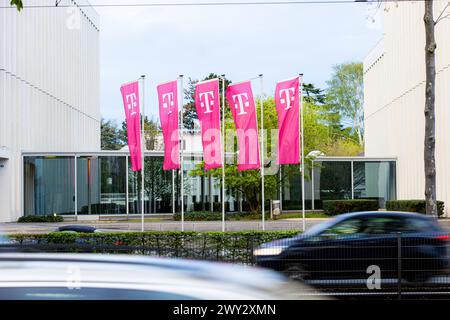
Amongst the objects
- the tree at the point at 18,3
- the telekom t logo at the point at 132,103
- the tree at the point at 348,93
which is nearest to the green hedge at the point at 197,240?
the tree at the point at 18,3

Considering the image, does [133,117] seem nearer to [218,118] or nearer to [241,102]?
[218,118]

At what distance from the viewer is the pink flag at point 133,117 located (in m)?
29.2

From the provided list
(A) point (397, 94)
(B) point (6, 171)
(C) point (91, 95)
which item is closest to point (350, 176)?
(A) point (397, 94)

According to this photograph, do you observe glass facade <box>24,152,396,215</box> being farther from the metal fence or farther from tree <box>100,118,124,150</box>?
tree <box>100,118,124,150</box>

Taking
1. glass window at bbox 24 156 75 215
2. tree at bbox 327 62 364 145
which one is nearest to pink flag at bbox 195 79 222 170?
glass window at bbox 24 156 75 215

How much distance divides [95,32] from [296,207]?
32908 mm

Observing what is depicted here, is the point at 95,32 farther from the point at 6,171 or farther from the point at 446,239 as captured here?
the point at 446,239

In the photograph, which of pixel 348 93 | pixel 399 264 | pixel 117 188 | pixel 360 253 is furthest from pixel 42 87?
pixel 348 93

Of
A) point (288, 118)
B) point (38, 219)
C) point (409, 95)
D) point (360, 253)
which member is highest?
point (409, 95)

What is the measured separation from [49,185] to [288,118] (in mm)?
23242

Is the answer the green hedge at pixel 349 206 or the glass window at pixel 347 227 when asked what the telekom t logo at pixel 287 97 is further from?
the green hedge at pixel 349 206

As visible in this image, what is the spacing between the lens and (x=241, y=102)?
2786 cm

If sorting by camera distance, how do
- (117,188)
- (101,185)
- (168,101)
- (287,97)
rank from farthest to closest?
(117,188)
(101,185)
(168,101)
(287,97)

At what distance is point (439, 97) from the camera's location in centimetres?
3975
